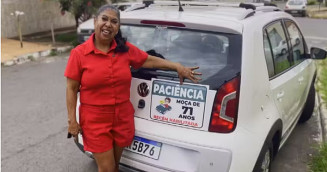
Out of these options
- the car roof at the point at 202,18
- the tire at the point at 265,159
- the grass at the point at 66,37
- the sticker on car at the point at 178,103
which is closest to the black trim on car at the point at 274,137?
the tire at the point at 265,159

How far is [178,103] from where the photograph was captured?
2557 mm

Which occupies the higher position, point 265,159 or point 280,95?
point 280,95

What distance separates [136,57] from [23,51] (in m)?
8.70

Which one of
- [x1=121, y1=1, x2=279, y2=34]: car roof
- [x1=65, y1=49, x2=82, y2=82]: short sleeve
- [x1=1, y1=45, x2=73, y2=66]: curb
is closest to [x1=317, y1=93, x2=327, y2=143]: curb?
[x1=121, y1=1, x2=279, y2=34]: car roof

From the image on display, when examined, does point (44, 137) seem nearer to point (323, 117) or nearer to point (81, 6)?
point (323, 117)

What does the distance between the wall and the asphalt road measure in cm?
642

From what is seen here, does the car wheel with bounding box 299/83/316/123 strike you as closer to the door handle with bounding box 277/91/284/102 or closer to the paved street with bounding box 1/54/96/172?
the door handle with bounding box 277/91/284/102

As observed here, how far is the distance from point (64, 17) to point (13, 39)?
3.67 metres

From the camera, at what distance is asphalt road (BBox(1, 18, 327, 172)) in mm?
3717

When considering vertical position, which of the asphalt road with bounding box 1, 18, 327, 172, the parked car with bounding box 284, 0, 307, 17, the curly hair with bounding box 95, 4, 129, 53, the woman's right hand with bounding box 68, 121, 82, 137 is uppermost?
the parked car with bounding box 284, 0, 307, 17

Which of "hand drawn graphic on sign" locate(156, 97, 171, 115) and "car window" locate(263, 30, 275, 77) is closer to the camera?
"hand drawn graphic on sign" locate(156, 97, 171, 115)

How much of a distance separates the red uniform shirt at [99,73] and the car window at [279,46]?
4.37 feet

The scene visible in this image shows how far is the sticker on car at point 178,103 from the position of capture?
8.16 feet

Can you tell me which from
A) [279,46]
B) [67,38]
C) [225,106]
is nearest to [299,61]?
[279,46]
